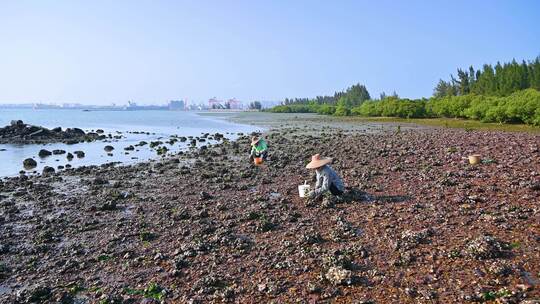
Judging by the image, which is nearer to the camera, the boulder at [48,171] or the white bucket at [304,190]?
the white bucket at [304,190]

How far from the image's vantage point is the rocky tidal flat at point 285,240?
8.84 m

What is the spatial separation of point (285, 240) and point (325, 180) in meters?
4.05

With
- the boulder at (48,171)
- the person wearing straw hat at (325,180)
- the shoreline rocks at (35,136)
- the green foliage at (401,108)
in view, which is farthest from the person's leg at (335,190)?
the green foliage at (401,108)

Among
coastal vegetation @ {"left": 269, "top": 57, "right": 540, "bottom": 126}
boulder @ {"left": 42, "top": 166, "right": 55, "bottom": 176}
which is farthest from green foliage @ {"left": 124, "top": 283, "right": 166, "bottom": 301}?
coastal vegetation @ {"left": 269, "top": 57, "right": 540, "bottom": 126}

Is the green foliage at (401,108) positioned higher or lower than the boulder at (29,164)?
higher

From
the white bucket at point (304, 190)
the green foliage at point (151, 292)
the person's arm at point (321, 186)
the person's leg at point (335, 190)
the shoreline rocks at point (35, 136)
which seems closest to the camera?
the green foliage at point (151, 292)

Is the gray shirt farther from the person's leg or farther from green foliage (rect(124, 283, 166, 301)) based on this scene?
green foliage (rect(124, 283, 166, 301))

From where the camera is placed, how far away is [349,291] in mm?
8594

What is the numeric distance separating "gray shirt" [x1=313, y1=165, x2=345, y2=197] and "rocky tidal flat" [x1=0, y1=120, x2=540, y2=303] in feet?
1.73

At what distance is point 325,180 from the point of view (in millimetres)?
15211

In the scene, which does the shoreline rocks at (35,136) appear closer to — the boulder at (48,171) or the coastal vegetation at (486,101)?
the boulder at (48,171)

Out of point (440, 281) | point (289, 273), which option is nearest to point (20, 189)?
point (289, 273)

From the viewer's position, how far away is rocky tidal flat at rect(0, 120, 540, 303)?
8.84 metres

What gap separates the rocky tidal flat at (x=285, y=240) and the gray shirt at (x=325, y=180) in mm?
526
